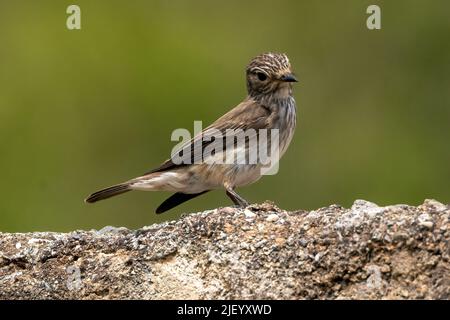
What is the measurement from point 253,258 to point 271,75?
3.90 m

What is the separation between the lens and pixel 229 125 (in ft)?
43.5

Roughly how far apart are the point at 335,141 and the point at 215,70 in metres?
2.58

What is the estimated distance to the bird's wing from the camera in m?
13.1

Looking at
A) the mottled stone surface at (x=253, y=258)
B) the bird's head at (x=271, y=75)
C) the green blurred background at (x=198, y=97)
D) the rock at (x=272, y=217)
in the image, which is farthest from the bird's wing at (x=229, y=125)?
the green blurred background at (x=198, y=97)

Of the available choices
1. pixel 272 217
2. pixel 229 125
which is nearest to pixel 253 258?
pixel 272 217

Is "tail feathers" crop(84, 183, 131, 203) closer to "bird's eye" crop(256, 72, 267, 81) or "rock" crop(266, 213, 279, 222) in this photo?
"bird's eye" crop(256, 72, 267, 81)

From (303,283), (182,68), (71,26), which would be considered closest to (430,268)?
(303,283)

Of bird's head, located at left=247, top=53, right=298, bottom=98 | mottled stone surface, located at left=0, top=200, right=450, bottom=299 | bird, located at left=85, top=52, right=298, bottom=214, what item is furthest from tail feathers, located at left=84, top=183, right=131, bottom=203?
mottled stone surface, located at left=0, top=200, right=450, bottom=299

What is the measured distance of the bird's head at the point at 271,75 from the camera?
13625 mm

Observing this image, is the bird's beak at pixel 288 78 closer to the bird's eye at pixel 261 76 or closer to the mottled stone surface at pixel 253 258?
the bird's eye at pixel 261 76

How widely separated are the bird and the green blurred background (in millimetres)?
5244

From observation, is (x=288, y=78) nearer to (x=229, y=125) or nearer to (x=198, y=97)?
(x=229, y=125)

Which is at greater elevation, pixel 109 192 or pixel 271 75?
pixel 271 75
